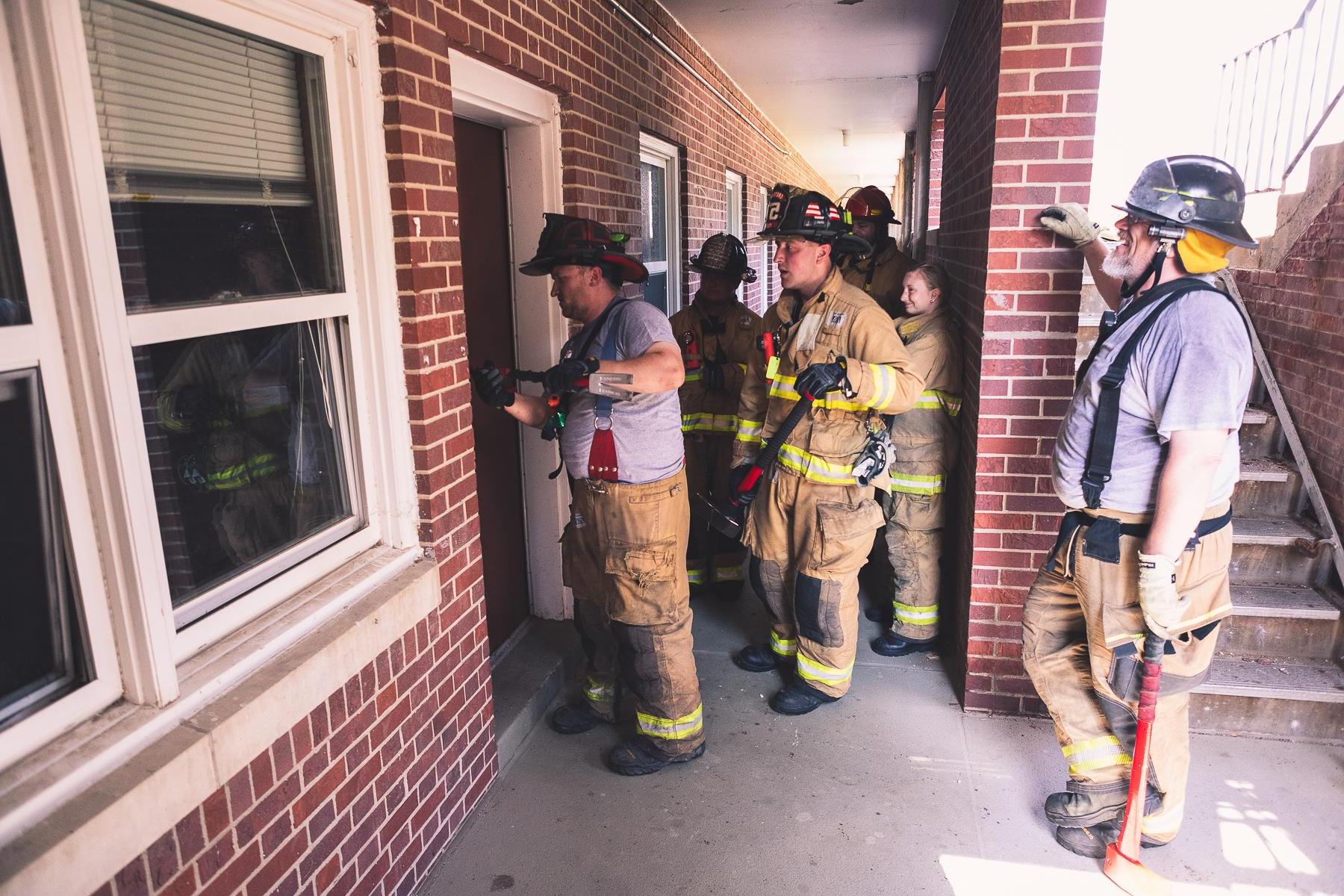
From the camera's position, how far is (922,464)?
429cm

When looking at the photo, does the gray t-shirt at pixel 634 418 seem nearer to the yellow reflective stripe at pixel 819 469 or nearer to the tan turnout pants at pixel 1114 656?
the yellow reflective stripe at pixel 819 469

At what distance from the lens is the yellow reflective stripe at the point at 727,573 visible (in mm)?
5105

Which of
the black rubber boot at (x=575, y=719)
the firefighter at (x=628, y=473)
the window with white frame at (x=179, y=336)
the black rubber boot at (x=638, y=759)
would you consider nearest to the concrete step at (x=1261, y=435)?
the firefighter at (x=628, y=473)

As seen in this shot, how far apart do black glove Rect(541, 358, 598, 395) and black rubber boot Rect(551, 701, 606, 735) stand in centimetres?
155

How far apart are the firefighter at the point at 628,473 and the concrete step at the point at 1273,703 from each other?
2143 mm

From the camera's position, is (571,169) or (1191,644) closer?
(1191,644)

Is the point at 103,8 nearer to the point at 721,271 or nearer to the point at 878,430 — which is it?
the point at 878,430

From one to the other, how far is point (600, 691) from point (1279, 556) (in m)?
3.21

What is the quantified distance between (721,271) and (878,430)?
1559 millimetres

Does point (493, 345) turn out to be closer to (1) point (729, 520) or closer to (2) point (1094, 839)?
(1) point (729, 520)

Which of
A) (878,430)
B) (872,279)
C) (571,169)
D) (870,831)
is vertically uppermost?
(571,169)

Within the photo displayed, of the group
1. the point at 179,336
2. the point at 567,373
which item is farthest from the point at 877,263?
the point at 179,336

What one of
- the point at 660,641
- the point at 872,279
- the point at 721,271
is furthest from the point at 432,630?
the point at 872,279

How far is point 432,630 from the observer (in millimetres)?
2863
